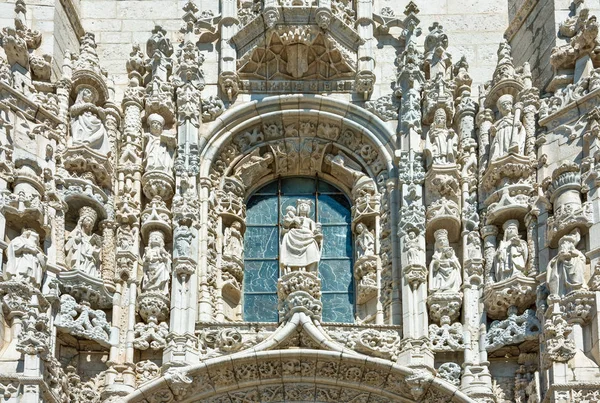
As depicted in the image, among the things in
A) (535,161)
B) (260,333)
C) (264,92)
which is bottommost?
(260,333)

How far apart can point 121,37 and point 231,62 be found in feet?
4.99

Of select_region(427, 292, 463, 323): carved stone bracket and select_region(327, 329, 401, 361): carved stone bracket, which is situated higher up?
select_region(427, 292, 463, 323): carved stone bracket

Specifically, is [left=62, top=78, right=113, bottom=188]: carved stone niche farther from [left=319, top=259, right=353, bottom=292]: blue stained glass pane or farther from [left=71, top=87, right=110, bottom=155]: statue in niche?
[left=319, top=259, right=353, bottom=292]: blue stained glass pane

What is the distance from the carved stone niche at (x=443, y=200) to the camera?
2005 centimetres

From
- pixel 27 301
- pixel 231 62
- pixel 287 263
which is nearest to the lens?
pixel 27 301

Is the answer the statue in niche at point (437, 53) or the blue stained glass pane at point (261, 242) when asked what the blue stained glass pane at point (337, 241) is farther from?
the statue in niche at point (437, 53)

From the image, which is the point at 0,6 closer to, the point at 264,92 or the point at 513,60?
the point at 264,92

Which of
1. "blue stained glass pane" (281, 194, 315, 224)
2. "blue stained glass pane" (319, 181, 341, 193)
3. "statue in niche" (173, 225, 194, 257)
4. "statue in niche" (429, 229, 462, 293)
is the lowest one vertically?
"statue in niche" (429, 229, 462, 293)

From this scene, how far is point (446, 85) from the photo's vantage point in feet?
69.1

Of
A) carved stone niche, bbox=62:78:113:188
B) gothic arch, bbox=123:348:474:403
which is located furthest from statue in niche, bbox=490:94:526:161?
carved stone niche, bbox=62:78:113:188

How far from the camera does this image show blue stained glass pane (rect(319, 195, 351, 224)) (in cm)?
2128

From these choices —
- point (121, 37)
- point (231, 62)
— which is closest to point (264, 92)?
point (231, 62)

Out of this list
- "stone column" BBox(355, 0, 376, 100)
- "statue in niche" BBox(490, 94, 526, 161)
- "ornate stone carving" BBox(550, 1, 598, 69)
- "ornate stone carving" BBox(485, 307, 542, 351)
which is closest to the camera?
"ornate stone carving" BBox(485, 307, 542, 351)

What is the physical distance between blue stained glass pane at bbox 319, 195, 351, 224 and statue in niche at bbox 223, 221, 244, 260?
104cm
